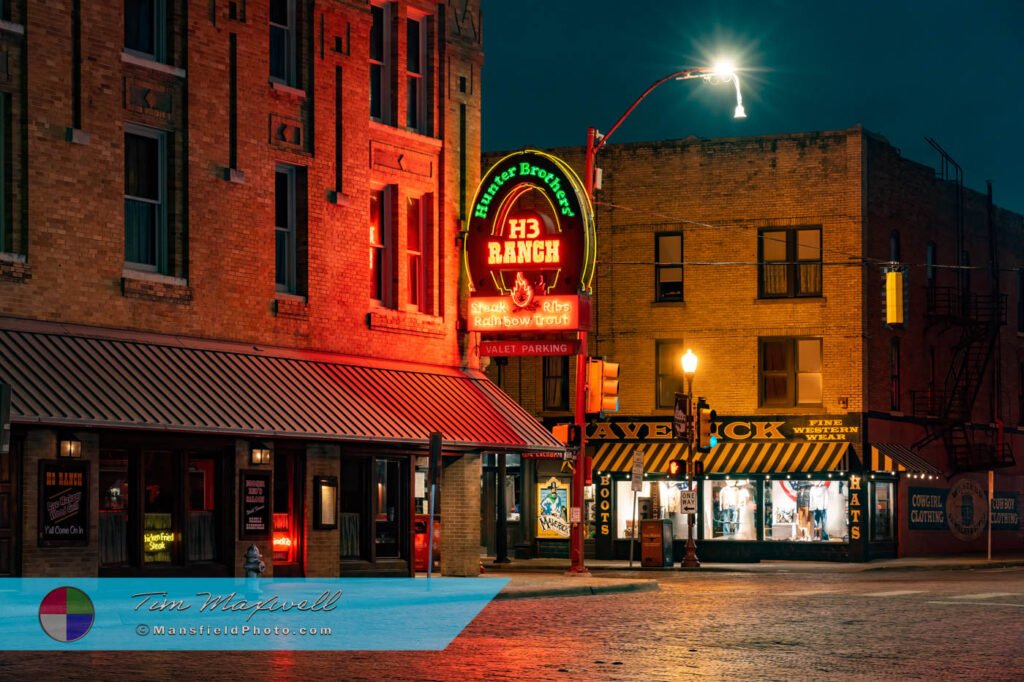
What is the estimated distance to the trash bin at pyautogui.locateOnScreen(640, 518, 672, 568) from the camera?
40.1 meters

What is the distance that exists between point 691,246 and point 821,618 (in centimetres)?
2540

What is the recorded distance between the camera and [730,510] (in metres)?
45.8

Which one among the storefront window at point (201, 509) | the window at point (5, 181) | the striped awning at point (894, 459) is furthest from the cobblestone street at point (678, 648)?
the striped awning at point (894, 459)

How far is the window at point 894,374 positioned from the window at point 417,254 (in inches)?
773

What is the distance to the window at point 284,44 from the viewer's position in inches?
1112

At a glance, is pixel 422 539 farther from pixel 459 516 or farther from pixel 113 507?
pixel 113 507

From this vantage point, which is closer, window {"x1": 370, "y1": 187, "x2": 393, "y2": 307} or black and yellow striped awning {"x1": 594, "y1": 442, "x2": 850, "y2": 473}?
window {"x1": 370, "y1": 187, "x2": 393, "y2": 307}

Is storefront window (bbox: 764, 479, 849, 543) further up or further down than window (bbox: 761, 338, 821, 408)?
further down

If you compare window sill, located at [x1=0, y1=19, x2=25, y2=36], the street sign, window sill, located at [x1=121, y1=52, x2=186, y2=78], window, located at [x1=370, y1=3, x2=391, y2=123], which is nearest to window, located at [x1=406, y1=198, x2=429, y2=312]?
window, located at [x1=370, y1=3, x2=391, y2=123]

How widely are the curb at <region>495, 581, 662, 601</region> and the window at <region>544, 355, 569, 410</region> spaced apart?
693 inches

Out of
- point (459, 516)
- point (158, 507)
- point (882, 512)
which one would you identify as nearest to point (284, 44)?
point (158, 507)

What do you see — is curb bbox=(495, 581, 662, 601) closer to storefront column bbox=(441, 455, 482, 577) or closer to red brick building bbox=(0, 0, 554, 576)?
red brick building bbox=(0, 0, 554, 576)

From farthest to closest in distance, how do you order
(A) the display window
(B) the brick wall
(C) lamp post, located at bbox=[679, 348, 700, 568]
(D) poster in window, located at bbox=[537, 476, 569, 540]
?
1. (D) poster in window, located at bbox=[537, 476, 569, 540]
2. (A) the display window
3. (C) lamp post, located at bbox=[679, 348, 700, 568]
4. (B) the brick wall

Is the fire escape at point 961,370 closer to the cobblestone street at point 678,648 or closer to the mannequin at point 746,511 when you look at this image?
the mannequin at point 746,511
